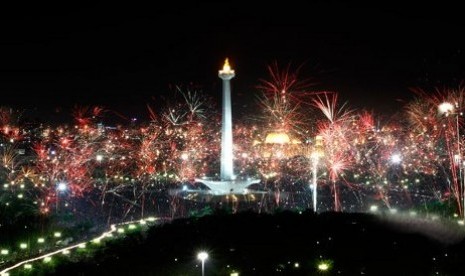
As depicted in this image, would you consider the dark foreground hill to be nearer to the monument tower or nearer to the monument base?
the monument base

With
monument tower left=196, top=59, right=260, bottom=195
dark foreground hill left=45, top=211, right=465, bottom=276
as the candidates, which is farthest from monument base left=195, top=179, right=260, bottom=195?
dark foreground hill left=45, top=211, right=465, bottom=276

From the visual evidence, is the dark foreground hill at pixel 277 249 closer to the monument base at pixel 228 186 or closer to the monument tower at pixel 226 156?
the monument base at pixel 228 186

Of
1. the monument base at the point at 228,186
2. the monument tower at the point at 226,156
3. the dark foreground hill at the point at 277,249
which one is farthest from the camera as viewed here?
the monument base at the point at 228,186

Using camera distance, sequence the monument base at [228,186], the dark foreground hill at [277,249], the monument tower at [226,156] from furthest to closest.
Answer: the monument base at [228,186] → the monument tower at [226,156] → the dark foreground hill at [277,249]

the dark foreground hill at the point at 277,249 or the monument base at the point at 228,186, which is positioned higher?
the monument base at the point at 228,186

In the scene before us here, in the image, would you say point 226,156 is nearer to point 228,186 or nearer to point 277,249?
point 228,186

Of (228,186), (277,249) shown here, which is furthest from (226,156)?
(277,249)

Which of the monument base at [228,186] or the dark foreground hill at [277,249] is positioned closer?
the dark foreground hill at [277,249]

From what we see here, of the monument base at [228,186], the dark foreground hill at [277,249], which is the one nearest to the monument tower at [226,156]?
the monument base at [228,186]
